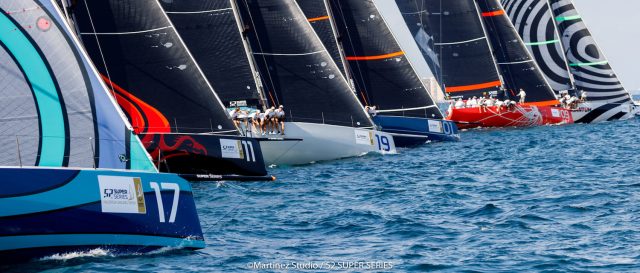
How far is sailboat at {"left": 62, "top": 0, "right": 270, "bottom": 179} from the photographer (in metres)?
21.8

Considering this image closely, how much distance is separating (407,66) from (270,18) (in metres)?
8.69

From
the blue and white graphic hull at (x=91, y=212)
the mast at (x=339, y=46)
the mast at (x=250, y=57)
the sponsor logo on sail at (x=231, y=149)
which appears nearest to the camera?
the blue and white graphic hull at (x=91, y=212)

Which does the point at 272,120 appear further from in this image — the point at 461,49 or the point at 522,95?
the point at 522,95

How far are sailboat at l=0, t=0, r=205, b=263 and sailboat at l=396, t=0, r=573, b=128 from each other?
34.8 metres

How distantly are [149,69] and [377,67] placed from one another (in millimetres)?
18031

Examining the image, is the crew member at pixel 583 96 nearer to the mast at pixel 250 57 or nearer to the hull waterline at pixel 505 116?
the hull waterline at pixel 505 116

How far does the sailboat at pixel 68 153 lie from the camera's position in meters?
12.8

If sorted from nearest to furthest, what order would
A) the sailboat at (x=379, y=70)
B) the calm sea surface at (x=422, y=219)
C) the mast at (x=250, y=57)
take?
the calm sea surface at (x=422, y=219) < the mast at (x=250, y=57) < the sailboat at (x=379, y=70)

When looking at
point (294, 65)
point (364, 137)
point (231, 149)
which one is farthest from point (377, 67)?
point (231, 149)

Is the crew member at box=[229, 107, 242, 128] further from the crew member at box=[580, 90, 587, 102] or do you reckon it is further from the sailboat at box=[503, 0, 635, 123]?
the crew member at box=[580, 90, 587, 102]

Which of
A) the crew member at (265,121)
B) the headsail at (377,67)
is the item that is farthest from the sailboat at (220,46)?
the headsail at (377,67)

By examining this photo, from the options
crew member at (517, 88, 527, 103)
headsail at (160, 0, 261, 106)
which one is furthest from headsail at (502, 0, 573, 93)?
headsail at (160, 0, 261, 106)

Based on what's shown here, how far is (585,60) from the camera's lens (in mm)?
56062

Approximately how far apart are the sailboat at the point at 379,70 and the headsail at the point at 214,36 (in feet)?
33.5
